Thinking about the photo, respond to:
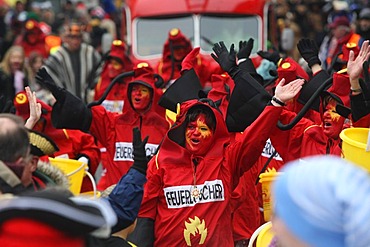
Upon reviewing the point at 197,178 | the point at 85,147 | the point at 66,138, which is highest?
the point at 197,178

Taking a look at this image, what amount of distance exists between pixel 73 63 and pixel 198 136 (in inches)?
336

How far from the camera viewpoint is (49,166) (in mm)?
4500

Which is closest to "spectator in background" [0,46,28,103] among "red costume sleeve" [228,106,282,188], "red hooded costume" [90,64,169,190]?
"red hooded costume" [90,64,169,190]

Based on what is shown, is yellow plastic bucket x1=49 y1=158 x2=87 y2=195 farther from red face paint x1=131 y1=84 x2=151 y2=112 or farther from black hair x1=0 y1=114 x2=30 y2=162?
black hair x1=0 y1=114 x2=30 y2=162

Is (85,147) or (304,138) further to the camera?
(85,147)

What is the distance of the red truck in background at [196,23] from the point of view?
14195 mm

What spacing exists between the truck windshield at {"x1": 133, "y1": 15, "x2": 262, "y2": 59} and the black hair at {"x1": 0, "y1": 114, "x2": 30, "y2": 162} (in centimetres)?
991

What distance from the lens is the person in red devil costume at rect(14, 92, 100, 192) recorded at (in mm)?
8477

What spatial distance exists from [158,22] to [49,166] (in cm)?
1007

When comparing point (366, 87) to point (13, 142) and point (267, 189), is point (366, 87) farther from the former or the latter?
point (13, 142)

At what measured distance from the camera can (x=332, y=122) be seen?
7.22 metres

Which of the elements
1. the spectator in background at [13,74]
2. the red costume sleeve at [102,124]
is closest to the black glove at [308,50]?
the red costume sleeve at [102,124]

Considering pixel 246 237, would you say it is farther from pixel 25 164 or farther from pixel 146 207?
pixel 25 164

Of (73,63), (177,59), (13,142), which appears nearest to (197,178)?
(13,142)
